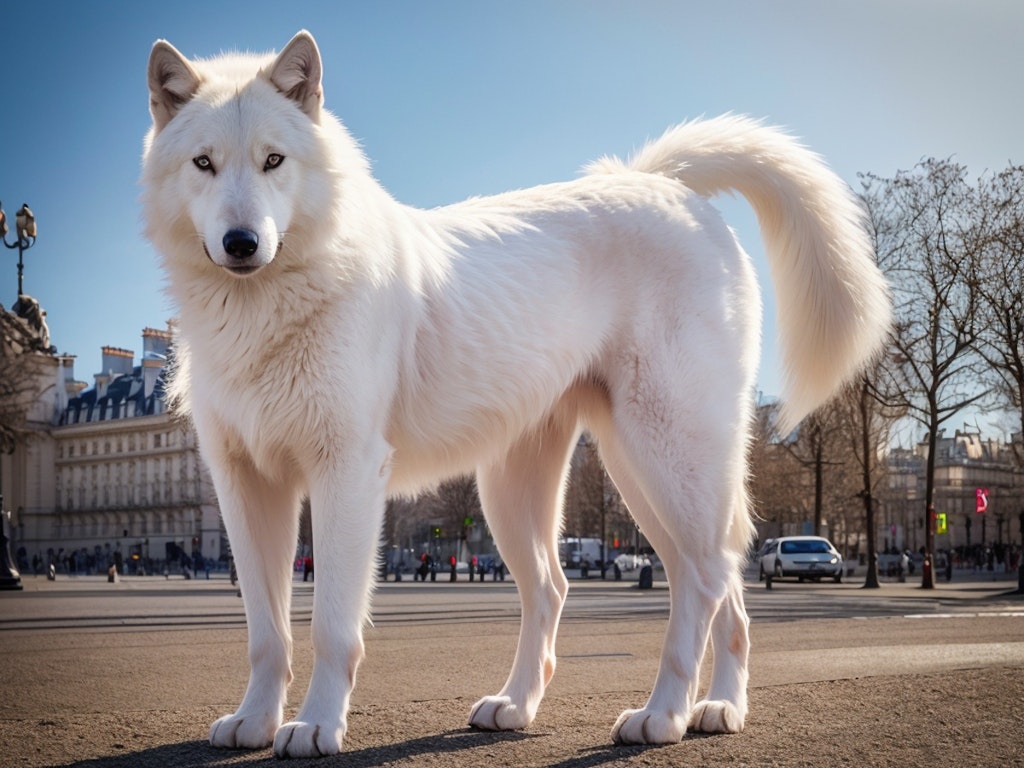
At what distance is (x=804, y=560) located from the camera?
3934 cm

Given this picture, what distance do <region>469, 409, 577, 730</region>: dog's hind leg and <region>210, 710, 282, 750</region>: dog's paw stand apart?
1.23 m

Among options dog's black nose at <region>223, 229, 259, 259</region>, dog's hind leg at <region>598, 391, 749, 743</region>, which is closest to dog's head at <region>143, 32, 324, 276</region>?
dog's black nose at <region>223, 229, 259, 259</region>

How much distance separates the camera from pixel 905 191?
30.3 meters

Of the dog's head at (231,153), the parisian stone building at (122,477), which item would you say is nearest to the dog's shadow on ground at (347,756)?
the dog's head at (231,153)

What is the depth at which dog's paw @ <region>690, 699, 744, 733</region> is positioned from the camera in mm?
4633

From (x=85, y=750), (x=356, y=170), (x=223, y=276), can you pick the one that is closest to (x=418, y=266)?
(x=356, y=170)

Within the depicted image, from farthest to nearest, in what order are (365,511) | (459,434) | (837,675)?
(837,675)
(459,434)
(365,511)

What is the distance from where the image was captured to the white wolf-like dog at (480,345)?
13.6 ft

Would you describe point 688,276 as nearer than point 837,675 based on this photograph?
Yes

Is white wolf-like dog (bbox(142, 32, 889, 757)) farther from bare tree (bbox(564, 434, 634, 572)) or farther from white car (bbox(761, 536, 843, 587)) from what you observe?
bare tree (bbox(564, 434, 634, 572))

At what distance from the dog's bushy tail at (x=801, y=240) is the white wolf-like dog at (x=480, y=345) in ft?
0.04

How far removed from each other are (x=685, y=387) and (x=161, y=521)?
404 feet

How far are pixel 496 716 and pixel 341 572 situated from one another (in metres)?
1.10

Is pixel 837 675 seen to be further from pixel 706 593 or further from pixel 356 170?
pixel 356 170
